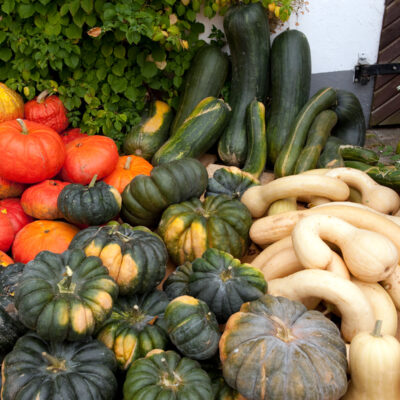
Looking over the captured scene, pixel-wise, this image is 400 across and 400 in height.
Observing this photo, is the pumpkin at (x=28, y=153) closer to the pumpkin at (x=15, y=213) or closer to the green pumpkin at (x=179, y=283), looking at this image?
the pumpkin at (x=15, y=213)

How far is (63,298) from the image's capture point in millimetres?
1704

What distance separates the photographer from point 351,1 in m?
4.16

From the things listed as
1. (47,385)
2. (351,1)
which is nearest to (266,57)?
(351,1)

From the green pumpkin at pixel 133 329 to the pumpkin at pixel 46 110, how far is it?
2.03 meters

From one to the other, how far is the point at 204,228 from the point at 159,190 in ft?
1.37

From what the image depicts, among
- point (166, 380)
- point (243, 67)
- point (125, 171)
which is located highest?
point (243, 67)

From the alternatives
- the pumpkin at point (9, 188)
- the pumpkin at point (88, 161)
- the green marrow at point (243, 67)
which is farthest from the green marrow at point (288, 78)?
the pumpkin at point (9, 188)

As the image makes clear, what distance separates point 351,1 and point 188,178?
2628mm

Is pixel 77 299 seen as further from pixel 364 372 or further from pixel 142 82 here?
pixel 142 82

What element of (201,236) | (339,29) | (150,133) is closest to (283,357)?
(201,236)

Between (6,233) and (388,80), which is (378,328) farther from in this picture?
(388,80)

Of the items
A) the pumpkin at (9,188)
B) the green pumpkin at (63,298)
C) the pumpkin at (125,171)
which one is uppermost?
the pumpkin at (125,171)

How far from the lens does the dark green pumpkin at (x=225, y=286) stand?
6.76ft

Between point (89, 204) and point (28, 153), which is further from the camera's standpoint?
point (28, 153)
